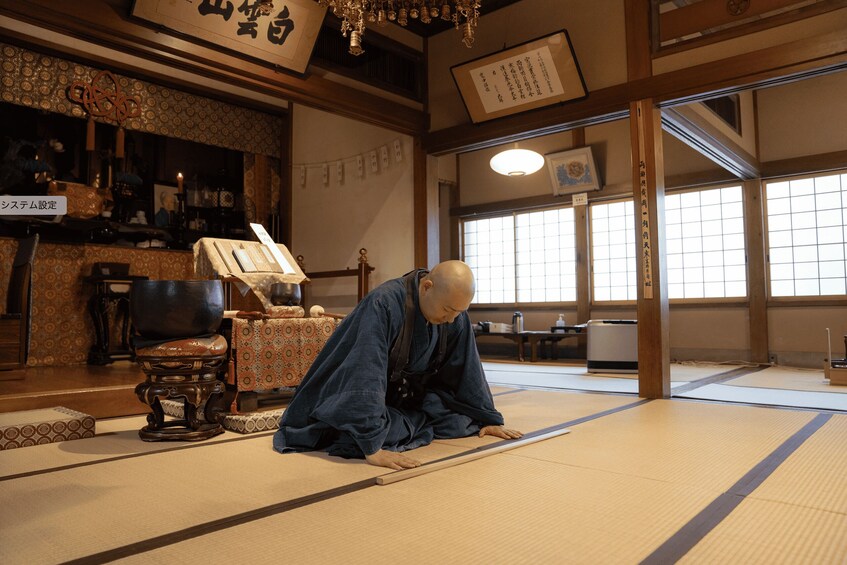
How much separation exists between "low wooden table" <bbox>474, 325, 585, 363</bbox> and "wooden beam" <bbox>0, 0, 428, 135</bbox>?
10.1 ft

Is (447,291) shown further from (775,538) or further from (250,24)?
(250,24)

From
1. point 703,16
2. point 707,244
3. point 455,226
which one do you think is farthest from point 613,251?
point 703,16

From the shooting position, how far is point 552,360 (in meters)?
7.84

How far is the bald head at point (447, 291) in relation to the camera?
226 centimetres

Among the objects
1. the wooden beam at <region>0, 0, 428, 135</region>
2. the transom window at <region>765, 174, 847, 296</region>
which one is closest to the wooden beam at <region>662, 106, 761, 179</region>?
the transom window at <region>765, 174, 847, 296</region>

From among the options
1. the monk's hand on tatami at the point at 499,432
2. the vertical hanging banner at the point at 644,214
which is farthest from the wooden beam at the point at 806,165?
the monk's hand on tatami at the point at 499,432

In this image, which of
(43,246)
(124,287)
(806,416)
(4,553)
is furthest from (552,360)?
(4,553)

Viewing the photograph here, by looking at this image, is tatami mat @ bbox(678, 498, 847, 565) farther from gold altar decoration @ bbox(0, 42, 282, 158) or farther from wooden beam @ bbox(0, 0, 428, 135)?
gold altar decoration @ bbox(0, 42, 282, 158)

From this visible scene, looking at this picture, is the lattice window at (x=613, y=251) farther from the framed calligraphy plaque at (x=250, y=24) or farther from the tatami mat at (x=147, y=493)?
the tatami mat at (x=147, y=493)

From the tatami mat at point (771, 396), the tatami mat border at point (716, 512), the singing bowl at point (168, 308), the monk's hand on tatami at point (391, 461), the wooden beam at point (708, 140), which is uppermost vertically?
the wooden beam at point (708, 140)

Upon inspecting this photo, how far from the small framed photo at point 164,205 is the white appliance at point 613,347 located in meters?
4.85

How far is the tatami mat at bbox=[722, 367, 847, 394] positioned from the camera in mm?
4719

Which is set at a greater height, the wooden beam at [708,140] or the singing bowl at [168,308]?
the wooden beam at [708,140]

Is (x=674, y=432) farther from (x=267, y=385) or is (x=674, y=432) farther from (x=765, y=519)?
(x=267, y=385)
